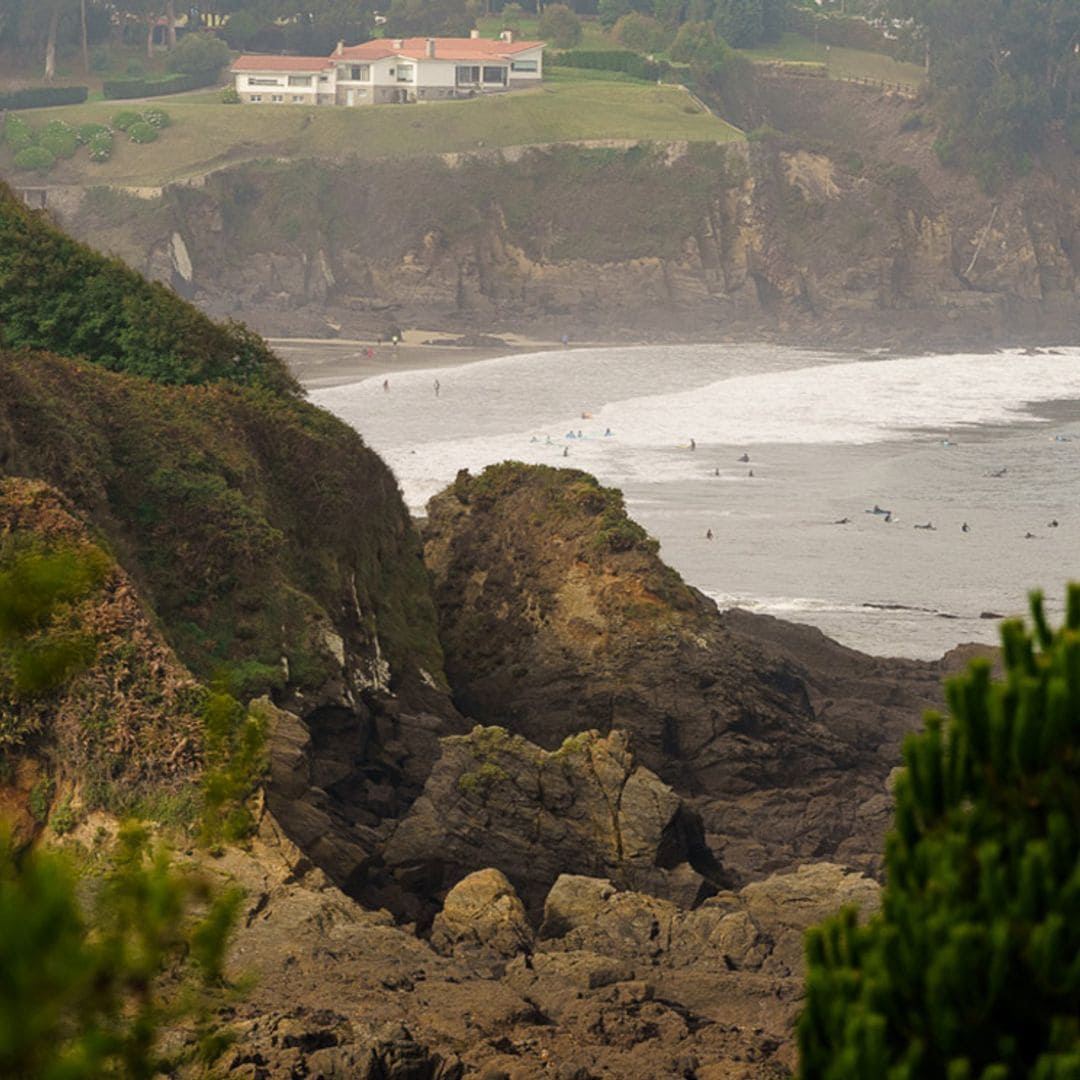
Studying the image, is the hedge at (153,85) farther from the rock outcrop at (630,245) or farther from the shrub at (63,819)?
the shrub at (63,819)

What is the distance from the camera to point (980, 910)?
8336 mm

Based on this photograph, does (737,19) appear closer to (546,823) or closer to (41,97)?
(41,97)

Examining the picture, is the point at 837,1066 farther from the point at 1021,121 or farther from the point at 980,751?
the point at 1021,121

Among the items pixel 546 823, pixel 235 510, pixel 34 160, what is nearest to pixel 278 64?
pixel 34 160

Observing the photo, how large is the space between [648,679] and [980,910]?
2263 cm

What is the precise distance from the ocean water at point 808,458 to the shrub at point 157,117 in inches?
1371

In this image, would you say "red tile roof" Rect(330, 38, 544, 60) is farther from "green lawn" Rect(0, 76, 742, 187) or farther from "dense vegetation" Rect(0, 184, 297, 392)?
"dense vegetation" Rect(0, 184, 297, 392)

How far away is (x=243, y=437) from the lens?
106 ft

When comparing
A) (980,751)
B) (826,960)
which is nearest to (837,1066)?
(826,960)

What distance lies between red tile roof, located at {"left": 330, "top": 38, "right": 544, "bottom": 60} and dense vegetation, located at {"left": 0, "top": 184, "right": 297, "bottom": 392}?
111 meters

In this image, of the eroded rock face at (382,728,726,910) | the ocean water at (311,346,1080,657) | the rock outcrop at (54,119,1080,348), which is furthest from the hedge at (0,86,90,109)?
the eroded rock face at (382,728,726,910)

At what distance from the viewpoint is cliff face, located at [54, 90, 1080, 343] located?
412ft

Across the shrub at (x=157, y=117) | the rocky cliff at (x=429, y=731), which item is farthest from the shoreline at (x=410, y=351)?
the rocky cliff at (x=429, y=731)

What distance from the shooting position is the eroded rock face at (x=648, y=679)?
29.0 m
